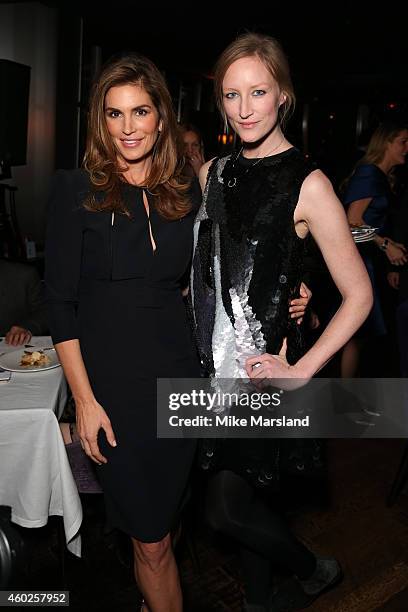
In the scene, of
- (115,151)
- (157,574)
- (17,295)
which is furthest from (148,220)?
(17,295)

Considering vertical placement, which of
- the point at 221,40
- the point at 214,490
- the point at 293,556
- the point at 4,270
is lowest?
the point at 293,556

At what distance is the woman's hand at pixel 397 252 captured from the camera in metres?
3.66

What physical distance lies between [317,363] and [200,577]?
108 centimetres

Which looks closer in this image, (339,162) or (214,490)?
(214,490)

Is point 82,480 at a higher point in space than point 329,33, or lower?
lower

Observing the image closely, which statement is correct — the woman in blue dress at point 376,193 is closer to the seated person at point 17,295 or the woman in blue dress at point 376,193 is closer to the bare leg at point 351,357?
the bare leg at point 351,357

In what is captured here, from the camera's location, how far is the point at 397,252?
144 inches

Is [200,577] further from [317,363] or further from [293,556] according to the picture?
[317,363]

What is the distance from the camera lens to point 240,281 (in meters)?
1.50

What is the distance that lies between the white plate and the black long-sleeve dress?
0.44 metres

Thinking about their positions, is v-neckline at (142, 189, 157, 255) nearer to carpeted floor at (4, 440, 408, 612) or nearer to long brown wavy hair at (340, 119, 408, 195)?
carpeted floor at (4, 440, 408, 612)

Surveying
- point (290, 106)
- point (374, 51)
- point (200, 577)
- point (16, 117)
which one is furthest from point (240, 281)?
point (374, 51)

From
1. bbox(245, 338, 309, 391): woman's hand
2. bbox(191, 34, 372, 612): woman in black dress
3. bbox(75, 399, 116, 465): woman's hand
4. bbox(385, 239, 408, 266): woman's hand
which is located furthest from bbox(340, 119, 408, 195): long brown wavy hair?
bbox(75, 399, 116, 465): woman's hand

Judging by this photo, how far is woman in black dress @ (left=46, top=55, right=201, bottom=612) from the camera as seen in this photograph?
1528mm
